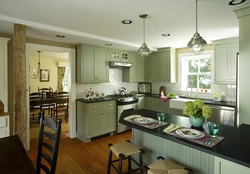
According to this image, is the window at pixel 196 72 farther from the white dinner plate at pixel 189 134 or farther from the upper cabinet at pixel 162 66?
the white dinner plate at pixel 189 134

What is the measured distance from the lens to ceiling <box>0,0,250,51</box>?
1944 mm

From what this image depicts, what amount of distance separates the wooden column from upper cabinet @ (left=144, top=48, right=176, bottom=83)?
11.4ft

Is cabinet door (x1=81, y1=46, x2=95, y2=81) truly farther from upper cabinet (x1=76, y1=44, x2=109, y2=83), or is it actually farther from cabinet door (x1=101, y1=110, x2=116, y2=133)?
cabinet door (x1=101, y1=110, x2=116, y2=133)

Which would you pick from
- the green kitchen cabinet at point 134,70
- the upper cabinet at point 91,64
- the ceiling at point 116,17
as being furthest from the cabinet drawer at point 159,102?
the ceiling at point 116,17

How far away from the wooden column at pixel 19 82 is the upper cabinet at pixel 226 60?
148 inches

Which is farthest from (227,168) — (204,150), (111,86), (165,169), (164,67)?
(111,86)

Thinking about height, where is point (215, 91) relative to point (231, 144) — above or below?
above

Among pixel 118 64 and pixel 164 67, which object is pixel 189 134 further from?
pixel 164 67

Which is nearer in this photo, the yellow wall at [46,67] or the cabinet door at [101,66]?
the cabinet door at [101,66]

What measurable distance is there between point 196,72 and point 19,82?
4.10 m

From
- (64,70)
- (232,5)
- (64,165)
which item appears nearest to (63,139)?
(64,165)

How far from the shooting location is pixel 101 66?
4152 mm

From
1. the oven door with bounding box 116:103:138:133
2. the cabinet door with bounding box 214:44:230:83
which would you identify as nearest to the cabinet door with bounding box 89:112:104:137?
the oven door with bounding box 116:103:138:133

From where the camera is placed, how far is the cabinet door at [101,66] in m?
4.06
